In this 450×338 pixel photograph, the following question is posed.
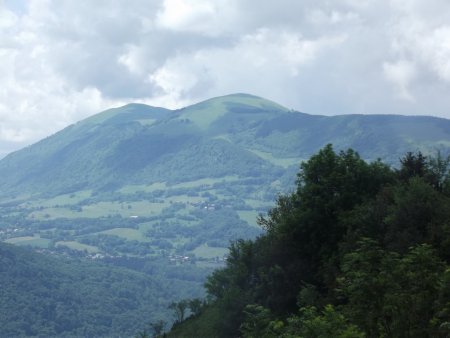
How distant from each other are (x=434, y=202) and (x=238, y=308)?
19.8 meters

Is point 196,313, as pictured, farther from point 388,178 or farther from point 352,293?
point 352,293

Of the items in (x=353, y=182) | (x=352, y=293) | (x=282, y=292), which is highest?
(x=353, y=182)

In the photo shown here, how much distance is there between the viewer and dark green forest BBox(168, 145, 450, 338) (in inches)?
739

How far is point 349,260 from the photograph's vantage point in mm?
26234

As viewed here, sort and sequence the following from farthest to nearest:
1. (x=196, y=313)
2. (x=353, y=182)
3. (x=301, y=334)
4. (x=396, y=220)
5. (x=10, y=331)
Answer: (x=10, y=331), (x=196, y=313), (x=353, y=182), (x=396, y=220), (x=301, y=334)

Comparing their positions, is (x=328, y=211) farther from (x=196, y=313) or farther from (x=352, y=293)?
(x=196, y=313)

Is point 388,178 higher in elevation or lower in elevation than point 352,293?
higher

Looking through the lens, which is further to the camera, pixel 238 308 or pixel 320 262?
pixel 238 308

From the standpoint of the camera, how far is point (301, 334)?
19.5 metres

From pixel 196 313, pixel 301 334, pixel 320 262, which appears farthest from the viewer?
pixel 196 313

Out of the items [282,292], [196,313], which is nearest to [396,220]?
[282,292]

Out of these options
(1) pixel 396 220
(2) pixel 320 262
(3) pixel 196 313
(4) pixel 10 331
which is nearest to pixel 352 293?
(1) pixel 396 220

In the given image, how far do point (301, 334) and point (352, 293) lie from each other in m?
1.95

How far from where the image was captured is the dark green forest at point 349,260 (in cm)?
1877
